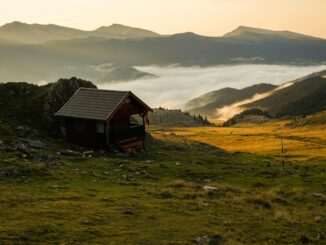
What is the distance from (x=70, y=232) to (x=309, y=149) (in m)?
65.1

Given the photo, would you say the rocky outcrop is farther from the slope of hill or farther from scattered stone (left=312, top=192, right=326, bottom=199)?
scattered stone (left=312, top=192, right=326, bottom=199)

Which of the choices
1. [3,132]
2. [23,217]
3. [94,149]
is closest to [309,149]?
[94,149]

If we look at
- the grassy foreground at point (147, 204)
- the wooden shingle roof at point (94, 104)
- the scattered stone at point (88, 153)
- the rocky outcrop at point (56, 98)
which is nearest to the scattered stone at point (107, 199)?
the grassy foreground at point (147, 204)

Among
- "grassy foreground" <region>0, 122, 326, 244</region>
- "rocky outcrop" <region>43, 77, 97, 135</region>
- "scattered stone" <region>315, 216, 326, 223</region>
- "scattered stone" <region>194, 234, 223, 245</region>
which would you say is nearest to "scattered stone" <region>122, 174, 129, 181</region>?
"grassy foreground" <region>0, 122, 326, 244</region>

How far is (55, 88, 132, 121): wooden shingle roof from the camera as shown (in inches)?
1953

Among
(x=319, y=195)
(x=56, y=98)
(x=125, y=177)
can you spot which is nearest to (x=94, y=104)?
(x=56, y=98)

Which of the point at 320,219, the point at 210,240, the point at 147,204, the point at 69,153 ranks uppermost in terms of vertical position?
the point at 69,153

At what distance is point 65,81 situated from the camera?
61.4m

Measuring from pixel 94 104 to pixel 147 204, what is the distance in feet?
89.2

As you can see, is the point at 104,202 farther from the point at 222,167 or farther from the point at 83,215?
the point at 222,167

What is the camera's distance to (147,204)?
2589 cm

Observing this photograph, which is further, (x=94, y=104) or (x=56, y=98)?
(x=56, y=98)

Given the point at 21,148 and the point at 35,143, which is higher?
the point at 35,143

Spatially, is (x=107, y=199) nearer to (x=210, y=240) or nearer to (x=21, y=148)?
(x=210, y=240)
